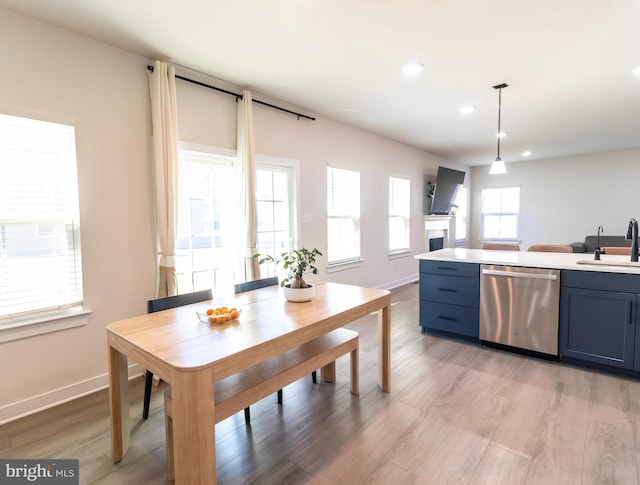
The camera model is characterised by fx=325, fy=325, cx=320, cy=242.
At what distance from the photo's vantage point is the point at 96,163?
96.7 inches

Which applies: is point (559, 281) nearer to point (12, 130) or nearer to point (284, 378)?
point (284, 378)

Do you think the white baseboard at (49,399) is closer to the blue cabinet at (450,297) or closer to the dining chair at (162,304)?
the dining chair at (162,304)

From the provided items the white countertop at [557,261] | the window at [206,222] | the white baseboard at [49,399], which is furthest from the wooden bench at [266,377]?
the white countertop at [557,261]

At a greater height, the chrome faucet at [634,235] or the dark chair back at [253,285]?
the chrome faucet at [634,235]

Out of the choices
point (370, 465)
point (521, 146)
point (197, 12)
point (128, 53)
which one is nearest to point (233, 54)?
point (197, 12)

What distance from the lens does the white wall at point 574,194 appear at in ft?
22.1

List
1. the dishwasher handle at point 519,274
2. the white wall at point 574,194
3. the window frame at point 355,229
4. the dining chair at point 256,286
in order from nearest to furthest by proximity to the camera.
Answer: the dining chair at point 256,286 < the dishwasher handle at point 519,274 < the window frame at point 355,229 < the white wall at point 574,194

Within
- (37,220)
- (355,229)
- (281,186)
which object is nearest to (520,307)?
(355,229)

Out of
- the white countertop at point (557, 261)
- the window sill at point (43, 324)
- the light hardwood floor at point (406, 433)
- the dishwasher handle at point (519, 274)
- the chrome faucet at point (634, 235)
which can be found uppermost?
the chrome faucet at point (634, 235)

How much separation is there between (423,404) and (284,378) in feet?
3.72

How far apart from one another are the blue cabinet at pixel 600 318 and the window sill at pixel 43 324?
12.7 feet

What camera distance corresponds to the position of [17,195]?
2148mm

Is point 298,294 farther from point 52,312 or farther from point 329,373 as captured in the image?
point 52,312

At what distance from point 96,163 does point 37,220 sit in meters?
0.56
